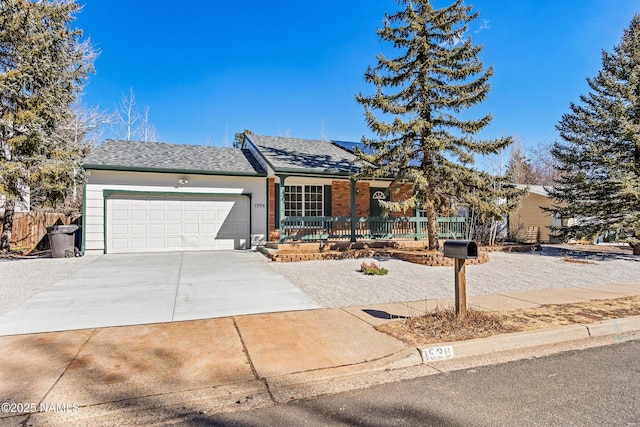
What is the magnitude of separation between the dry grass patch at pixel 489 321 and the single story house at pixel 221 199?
7731 mm

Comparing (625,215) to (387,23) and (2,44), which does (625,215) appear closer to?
(387,23)

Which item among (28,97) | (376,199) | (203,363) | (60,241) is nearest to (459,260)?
(203,363)

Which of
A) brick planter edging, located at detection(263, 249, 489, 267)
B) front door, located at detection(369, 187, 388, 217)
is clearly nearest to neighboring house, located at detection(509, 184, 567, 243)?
front door, located at detection(369, 187, 388, 217)

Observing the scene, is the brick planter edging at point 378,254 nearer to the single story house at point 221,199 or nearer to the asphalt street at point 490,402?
the single story house at point 221,199

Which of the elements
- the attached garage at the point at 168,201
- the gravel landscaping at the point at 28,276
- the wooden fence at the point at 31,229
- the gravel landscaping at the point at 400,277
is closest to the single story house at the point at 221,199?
the attached garage at the point at 168,201

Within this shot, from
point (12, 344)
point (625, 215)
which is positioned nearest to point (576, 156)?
point (625, 215)

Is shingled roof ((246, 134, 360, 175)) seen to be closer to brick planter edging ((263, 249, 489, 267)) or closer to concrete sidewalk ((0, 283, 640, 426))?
brick planter edging ((263, 249, 489, 267))

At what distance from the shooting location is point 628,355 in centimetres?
418

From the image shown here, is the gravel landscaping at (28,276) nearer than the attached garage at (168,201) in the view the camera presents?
Yes

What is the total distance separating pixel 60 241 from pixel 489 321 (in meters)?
13.0

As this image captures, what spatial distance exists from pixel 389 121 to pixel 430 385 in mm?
8785

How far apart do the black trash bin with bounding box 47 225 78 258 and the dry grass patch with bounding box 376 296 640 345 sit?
1166cm

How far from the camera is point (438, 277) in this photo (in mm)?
8852

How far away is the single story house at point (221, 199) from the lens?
12.6 metres
